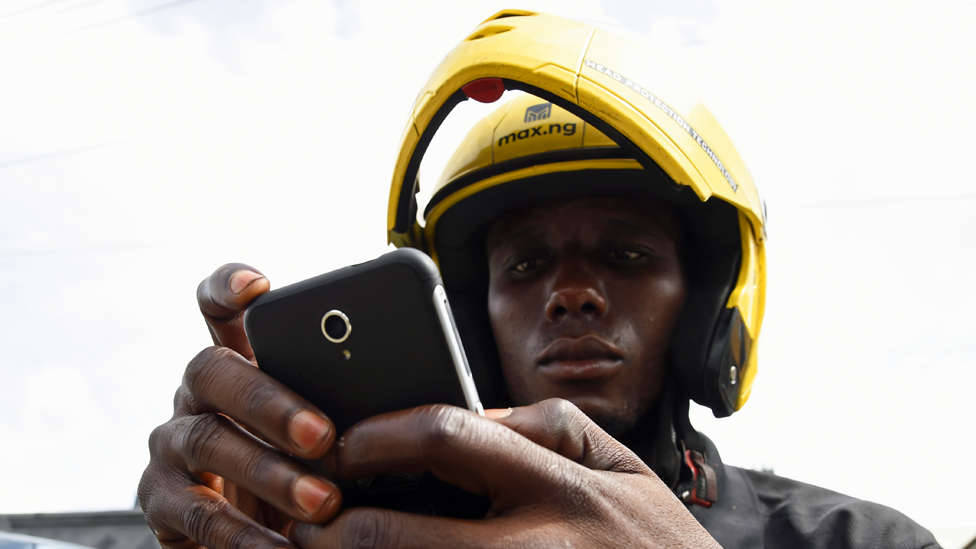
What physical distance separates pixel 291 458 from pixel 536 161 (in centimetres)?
129

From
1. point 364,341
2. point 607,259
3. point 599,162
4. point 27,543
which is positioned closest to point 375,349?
point 364,341

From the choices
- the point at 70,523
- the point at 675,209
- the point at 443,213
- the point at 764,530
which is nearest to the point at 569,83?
the point at 675,209

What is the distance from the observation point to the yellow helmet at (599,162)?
159 centimetres

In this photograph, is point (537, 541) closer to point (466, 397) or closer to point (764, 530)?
point (466, 397)

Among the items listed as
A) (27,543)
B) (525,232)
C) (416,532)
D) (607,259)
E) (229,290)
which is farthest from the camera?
(27,543)

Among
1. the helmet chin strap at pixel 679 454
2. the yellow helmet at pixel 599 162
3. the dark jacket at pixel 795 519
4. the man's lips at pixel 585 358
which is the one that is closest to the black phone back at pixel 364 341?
the man's lips at pixel 585 358

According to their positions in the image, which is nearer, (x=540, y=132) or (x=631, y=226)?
(x=631, y=226)

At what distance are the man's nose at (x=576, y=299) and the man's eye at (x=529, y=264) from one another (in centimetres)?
13

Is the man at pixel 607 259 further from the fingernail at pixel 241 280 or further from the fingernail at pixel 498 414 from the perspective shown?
the fingernail at pixel 498 414

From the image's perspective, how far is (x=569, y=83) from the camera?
1560 millimetres

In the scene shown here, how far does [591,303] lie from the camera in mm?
1601

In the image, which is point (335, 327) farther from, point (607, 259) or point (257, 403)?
point (607, 259)

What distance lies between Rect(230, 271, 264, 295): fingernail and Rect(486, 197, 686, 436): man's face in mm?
922

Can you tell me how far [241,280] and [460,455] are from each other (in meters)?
0.43
